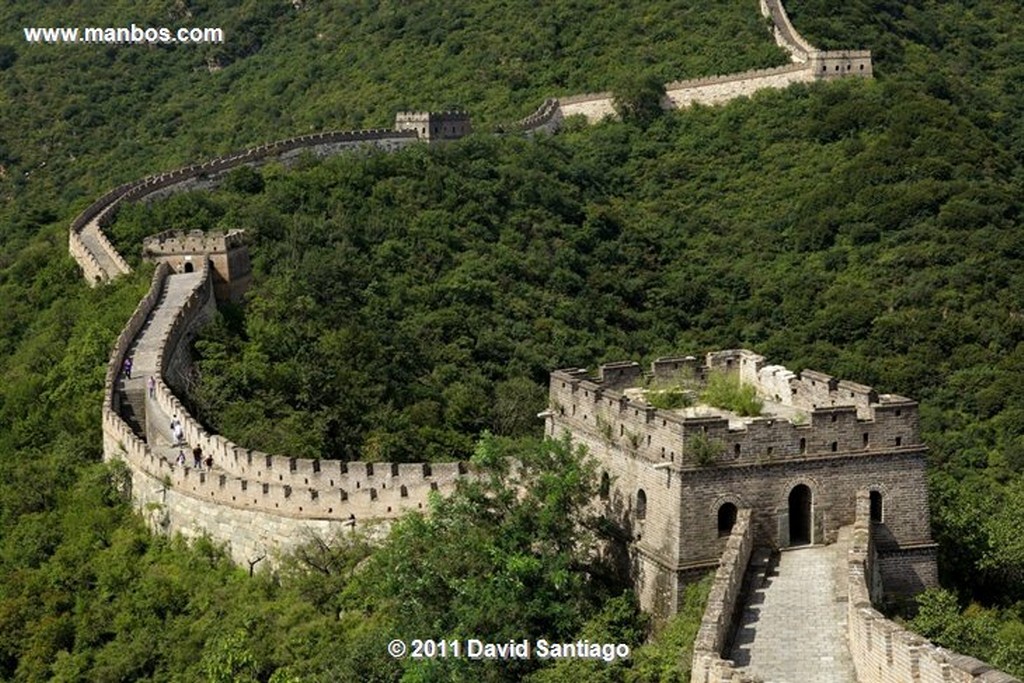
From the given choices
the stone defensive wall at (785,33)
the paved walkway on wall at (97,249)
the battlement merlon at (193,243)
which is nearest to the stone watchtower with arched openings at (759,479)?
the battlement merlon at (193,243)

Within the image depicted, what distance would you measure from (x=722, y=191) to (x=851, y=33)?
653 inches

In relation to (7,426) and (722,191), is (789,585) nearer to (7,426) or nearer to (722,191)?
(7,426)

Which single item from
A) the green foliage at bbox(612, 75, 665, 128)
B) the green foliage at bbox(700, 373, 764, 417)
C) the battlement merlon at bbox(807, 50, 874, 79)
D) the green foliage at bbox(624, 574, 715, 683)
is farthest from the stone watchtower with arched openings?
the green foliage at bbox(612, 75, 665, 128)

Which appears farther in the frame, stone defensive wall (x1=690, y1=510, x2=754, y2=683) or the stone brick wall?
the stone brick wall

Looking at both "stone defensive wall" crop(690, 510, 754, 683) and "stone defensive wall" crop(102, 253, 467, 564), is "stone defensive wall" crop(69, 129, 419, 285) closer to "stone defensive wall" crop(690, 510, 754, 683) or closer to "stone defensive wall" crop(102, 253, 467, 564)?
"stone defensive wall" crop(102, 253, 467, 564)

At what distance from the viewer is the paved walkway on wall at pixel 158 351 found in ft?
145

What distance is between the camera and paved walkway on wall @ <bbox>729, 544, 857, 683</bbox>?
2607 centimetres

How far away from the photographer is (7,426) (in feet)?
164

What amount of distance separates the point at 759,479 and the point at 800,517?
44.6 inches

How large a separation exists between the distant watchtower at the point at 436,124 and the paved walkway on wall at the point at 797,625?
5866 cm

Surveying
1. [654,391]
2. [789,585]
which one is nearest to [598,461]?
[654,391]

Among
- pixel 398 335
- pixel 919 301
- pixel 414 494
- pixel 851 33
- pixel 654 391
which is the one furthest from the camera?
pixel 851 33

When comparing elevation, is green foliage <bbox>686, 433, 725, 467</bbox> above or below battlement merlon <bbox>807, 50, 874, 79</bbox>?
below

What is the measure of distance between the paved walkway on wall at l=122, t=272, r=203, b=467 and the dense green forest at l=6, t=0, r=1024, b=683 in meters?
1.30
